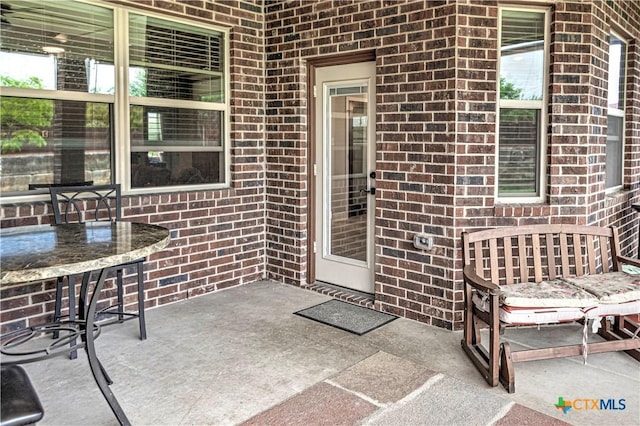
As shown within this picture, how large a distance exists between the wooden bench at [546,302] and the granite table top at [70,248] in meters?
1.92

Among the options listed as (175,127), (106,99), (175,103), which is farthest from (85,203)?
(175,103)

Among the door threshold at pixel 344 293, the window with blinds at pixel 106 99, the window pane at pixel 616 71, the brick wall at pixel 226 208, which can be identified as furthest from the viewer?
the window pane at pixel 616 71

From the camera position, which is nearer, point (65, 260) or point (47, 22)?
point (65, 260)

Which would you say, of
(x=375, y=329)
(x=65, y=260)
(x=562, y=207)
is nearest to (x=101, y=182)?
(x=65, y=260)

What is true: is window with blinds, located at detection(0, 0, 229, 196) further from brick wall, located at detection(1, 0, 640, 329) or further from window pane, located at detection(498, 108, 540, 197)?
window pane, located at detection(498, 108, 540, 197)

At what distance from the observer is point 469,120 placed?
392 centimetres

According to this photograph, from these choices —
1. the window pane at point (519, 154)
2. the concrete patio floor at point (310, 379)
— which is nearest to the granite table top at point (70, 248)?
the concrete patio floor at point (310, 379)

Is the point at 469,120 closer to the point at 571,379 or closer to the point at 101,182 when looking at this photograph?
the point at 571,379

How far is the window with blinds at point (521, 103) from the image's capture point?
4047 mm

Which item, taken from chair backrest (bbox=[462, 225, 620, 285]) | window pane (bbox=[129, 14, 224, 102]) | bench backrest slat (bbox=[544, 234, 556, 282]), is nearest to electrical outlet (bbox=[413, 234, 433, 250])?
chair backrest (bbox=[462, 225, 620, 285])

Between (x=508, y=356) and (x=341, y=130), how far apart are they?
261 centimetres

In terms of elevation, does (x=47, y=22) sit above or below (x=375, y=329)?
above

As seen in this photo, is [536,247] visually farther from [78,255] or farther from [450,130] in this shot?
[78,255]

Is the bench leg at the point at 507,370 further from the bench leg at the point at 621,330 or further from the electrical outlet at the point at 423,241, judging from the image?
the electrical outlet at the point at 423,241
